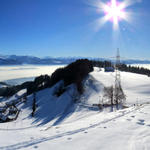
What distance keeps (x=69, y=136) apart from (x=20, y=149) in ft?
6.74

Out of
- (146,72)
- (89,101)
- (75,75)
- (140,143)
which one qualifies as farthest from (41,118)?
(146,72)

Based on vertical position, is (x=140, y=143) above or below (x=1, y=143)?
above

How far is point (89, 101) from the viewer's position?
33.6m

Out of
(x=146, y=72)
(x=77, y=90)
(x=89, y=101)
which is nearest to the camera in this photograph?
(x=89, y=101)

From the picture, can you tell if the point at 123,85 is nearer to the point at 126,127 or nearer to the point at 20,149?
the point at 126,127

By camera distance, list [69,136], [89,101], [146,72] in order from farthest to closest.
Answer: [146,72] < [89,101] < [69,136]

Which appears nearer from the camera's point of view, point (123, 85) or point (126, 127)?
point (126, 127)

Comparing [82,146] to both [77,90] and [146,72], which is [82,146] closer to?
[77,90]

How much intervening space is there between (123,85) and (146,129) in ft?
140

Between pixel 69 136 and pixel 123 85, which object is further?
pixel 123 85

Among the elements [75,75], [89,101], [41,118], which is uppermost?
[75,75]

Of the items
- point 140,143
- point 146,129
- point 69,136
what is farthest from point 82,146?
point 146,129

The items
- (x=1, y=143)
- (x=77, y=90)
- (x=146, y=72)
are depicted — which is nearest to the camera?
(x=1, y=143)

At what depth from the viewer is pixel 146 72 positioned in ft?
331
